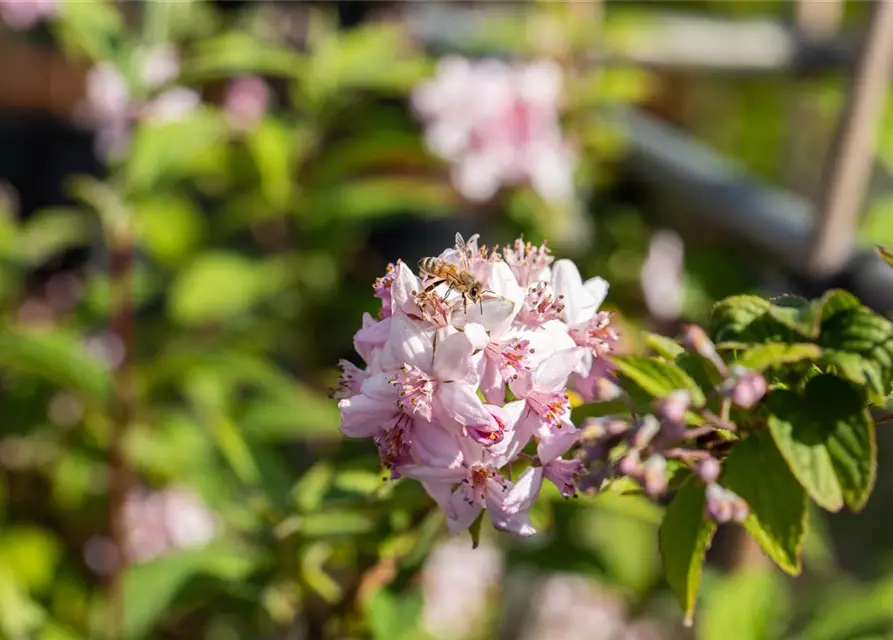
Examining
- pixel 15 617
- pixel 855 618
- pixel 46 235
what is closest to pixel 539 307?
pixel 855 618

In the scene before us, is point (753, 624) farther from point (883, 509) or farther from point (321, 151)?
point (883, 509)

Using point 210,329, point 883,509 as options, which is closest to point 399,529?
point 210,329

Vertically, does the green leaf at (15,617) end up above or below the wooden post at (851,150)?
below

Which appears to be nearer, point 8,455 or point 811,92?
point 8,455

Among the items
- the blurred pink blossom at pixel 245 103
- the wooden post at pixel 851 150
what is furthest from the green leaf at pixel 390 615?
the blurred pink blossom at pixel 245 103

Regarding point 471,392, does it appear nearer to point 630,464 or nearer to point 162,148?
point 630,464

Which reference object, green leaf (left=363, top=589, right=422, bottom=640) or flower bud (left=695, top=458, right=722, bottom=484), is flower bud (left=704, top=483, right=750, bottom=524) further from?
green leaf (left=363, top=589, right=422, bottom=640)

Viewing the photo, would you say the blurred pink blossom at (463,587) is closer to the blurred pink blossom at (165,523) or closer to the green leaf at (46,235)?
the blurred pink blossom at (165,523)
